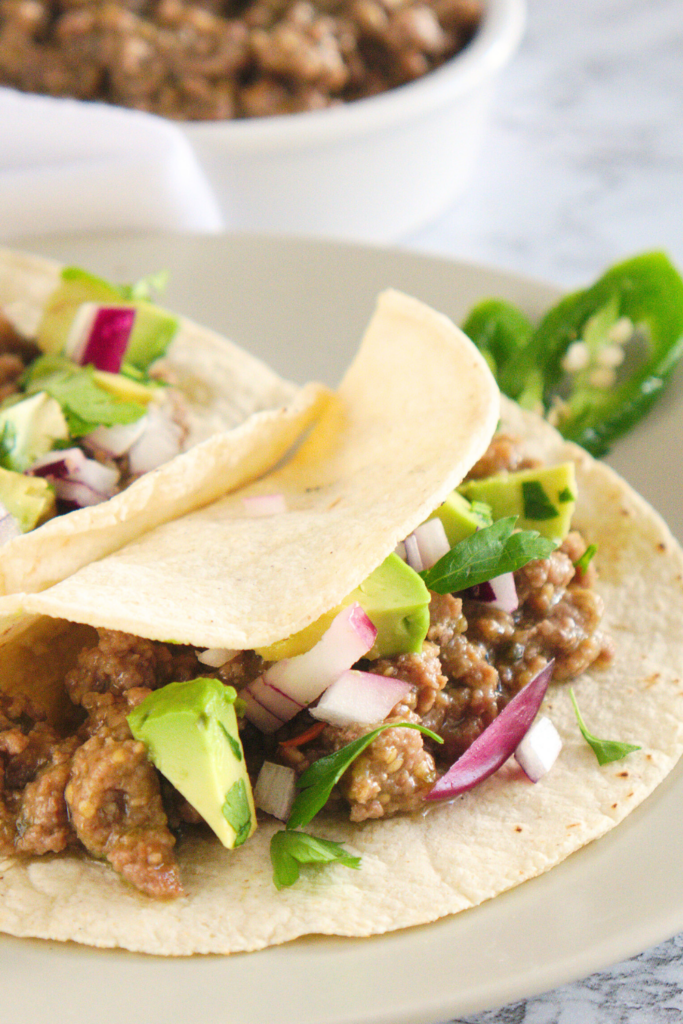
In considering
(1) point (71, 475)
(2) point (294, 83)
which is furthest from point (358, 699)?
(2) point (294, 83)

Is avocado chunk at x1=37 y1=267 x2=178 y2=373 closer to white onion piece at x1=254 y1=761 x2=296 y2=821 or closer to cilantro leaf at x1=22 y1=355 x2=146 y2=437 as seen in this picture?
cilantro leaf at x1=22 y1=355 x2=146 y2=437

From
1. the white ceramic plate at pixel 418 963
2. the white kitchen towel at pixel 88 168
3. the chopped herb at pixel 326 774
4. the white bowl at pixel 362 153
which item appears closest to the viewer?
the white ceramic plate at pixel 418 963

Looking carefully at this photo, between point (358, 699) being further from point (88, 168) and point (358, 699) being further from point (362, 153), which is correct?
point (362, 153)

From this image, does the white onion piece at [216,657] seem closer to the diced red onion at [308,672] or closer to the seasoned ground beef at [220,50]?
the diced red onion at [308,672]

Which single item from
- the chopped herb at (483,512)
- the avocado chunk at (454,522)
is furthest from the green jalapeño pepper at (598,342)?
the avocado chunk at (454,522)

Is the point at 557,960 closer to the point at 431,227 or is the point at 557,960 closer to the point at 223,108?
the point at 223,108

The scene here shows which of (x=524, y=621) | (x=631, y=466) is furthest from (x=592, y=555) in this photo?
(x=631, y=466)
